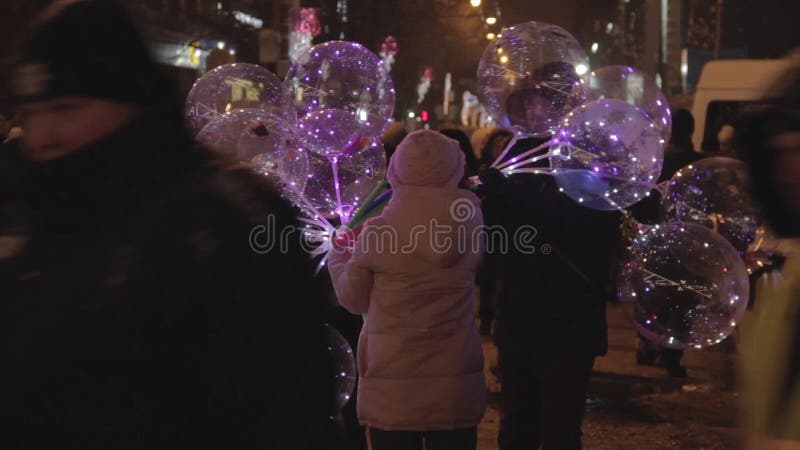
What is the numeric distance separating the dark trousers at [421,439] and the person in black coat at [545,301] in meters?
0.66

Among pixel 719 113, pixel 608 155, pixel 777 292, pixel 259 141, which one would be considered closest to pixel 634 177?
pixel 608 155

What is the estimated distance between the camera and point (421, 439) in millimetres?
4488

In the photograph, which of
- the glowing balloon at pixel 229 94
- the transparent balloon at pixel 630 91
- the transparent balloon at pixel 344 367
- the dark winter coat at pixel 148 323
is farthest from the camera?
the glowing balloon at pixel 229 94

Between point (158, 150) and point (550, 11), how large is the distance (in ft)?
62.2

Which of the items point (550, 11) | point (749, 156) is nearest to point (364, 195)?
point (749, 156)

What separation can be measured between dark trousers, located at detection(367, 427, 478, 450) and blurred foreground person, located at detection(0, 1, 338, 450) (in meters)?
2.53

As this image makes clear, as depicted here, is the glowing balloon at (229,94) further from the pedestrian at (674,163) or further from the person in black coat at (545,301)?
the pedestrian at (674,163)

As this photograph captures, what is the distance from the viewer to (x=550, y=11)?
20.1 meters

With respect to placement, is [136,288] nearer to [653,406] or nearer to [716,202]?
[716,202]

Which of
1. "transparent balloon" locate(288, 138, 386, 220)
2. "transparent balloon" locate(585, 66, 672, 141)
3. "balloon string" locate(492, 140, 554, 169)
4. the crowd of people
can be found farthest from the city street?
the crowd of people

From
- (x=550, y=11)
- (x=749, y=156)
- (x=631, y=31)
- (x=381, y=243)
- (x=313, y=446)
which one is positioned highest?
(x=749, y=156)

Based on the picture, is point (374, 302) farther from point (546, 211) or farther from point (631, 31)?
point (631, 31)

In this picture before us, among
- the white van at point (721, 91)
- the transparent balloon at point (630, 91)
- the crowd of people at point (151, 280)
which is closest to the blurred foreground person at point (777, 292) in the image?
the crowd of people at point (151, 280)

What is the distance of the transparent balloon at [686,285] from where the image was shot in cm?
487
